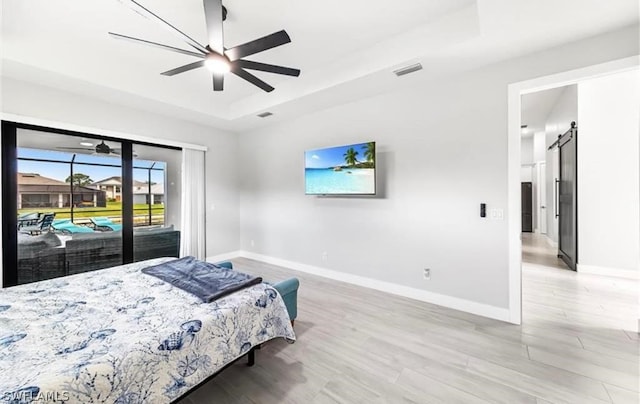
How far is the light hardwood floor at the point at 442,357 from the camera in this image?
1773 mm

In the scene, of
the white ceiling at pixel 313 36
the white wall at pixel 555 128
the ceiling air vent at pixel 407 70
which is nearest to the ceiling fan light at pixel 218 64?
the white ceiling at pixel 313 36

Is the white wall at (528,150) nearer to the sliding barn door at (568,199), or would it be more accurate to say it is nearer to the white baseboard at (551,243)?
the white baseboard at (551,243)

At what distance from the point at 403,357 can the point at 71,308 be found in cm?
A: 250

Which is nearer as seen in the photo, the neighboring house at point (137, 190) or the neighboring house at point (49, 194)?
the neighboring house at point (49, 194)

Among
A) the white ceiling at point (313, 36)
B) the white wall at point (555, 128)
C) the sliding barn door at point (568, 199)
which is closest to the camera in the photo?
the white ceiling at point (313, 36)

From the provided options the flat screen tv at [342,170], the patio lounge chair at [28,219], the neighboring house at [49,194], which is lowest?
the patio lounge chair at [28,219]

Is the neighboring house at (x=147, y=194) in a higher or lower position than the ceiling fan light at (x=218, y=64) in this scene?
lower

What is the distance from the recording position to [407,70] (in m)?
2.92

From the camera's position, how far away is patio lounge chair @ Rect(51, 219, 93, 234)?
3465mm

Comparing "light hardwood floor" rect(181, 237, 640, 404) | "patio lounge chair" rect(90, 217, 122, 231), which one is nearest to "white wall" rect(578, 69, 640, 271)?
"light hardwood floor" rect(181, 237, 640, 404)

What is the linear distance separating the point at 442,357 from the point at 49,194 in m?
4.92

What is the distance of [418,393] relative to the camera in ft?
5.85

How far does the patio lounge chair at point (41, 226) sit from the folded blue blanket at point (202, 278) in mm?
2024

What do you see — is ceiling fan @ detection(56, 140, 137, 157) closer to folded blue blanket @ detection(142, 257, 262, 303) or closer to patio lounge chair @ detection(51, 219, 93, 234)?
patio lounge chair @ detection(51, 219, 93, 234)
